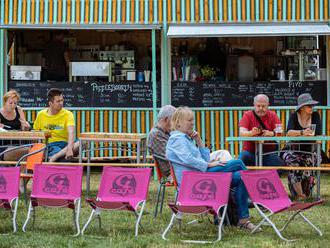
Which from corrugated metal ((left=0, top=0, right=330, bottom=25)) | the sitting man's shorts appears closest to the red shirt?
the sitting man's shorts

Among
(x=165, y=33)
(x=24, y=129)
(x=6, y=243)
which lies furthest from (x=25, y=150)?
(x=165, y=33)

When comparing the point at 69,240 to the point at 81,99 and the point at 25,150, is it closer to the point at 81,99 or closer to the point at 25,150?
the point at 25,150

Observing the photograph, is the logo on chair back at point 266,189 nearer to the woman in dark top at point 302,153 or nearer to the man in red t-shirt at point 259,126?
the man in red t-shirt at point 259,126

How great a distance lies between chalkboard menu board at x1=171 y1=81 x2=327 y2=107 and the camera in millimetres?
12453

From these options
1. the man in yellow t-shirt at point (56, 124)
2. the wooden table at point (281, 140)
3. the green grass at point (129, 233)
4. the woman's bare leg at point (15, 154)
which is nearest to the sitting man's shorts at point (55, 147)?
the man in yellow t-shirt at point (56, 124)

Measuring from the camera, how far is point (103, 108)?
12398mm

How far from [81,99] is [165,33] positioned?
173 centimetres

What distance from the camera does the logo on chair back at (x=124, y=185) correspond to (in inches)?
281

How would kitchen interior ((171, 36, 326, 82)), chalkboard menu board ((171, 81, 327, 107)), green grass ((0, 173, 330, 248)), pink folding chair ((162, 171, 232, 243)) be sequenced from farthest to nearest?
kitchen interior ((171, 36, 326, 82)) → chalkboard menu board ((171, 81, 327, 107)) → pink folding chair ((162, 171, 232, 243)) → green grass ((0, 173, 330, 248))

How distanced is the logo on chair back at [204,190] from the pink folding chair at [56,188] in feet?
3.44

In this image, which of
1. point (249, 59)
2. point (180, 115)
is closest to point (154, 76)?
point (249, 59)

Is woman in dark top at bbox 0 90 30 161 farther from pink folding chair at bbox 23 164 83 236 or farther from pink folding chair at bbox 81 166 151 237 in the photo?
pink folding chair at bbox 81 166 151 237

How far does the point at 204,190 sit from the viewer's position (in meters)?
6.77

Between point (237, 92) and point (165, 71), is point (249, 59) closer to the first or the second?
point (237, 92)
